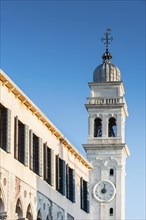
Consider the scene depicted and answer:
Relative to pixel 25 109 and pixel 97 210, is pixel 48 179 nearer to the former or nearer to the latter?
pixel 25 109

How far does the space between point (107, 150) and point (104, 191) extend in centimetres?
431

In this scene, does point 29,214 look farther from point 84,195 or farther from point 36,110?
point 84,195

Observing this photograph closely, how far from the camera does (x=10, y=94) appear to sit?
126 feet

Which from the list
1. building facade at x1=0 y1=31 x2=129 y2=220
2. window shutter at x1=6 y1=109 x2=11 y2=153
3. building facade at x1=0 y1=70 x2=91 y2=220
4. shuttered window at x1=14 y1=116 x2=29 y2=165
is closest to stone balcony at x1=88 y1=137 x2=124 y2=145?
building facade at x1=0 y1=31 x2=129 y2=220

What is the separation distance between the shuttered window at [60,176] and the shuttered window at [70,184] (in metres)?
1.31

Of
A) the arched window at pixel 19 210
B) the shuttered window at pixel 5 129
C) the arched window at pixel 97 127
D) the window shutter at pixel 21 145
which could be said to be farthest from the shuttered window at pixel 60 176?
the arched window at pixel 97 127

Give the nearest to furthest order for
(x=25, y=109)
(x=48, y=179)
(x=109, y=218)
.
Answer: (x=25, y=109)
(x=48, y=179)
(x=109, y=218)

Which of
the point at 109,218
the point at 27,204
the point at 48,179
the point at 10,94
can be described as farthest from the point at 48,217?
the point at 109,218

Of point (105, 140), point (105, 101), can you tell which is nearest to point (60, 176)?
point (105, 140)

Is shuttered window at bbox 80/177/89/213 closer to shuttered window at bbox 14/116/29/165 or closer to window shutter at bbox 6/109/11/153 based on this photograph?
shuttered window at bbox 14/116/29/165

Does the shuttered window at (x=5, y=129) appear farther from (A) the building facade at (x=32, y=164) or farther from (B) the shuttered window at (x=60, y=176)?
(B) the shuttered window at (x=60, y=176)

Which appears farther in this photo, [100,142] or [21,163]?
[100,142]

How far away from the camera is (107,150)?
89.3m

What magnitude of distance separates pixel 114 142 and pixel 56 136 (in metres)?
41.4
